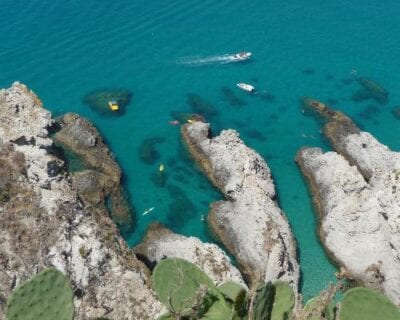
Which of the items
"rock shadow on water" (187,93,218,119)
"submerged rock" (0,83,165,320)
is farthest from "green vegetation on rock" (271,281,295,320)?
"rock shadow on water" (187,93,218,119)

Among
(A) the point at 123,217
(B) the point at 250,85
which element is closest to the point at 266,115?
(B) the point at 250,85

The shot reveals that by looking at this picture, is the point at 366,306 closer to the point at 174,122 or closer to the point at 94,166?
the point at 94,166

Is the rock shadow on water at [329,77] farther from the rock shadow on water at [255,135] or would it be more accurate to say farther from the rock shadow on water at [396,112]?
the rock shadow on water at [255,135]

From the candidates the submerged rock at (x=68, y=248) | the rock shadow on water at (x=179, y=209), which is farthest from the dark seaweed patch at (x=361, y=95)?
the submerged rock at (x=68, y=248)

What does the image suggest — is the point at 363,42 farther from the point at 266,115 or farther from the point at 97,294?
the point at 97,294

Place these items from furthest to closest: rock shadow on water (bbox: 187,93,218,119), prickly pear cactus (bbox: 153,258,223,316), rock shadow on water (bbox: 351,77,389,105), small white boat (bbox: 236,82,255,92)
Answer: small white boat (bbox: 236,82,255,92) < rock shadow on water (bbox: 351,77,389,105) < rock shadow on water (bbox: 187,93,218,119) < prickly pear cactus (bbox: 153,258,223,316)

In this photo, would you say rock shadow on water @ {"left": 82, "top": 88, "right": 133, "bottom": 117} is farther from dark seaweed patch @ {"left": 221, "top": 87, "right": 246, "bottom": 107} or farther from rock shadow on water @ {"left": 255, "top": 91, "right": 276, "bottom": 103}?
rock shadow on water @ {"left": 255, "top": 91, "right": 276, "bottom": 103}

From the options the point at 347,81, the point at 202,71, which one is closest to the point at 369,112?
the point at 347,81
